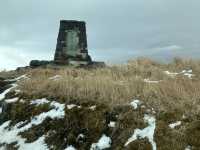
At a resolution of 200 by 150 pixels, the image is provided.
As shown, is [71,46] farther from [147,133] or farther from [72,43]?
[147,133]

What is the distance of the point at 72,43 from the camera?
25062 millimetres

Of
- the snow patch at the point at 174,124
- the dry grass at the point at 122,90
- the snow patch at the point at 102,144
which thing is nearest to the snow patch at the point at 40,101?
the dry grass at the point at 122,90

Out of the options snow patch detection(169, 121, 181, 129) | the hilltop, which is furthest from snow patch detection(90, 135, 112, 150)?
snow patch detection(169, 121, 181, 129)

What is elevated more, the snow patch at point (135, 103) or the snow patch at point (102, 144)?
the snow patch at point (135, 103)

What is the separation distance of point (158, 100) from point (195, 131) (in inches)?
81.8

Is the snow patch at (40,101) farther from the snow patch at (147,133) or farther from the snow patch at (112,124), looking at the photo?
the snow patch at (147,133)

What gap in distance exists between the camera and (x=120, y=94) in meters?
13.6

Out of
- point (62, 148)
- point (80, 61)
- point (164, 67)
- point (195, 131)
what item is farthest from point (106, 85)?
point (80, 61)

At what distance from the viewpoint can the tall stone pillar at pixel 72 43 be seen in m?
24.8

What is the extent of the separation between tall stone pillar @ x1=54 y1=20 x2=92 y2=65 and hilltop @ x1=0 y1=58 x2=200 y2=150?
7637 mm

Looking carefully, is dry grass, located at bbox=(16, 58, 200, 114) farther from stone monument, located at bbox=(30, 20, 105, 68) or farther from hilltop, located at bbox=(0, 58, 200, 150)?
stone monument, located at bbox=(30, 20, 105, 68)

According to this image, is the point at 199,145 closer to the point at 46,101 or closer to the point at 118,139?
the point at 118,139

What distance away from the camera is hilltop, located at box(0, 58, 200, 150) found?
11086mm

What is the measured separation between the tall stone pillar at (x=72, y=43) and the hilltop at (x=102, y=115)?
764cm
